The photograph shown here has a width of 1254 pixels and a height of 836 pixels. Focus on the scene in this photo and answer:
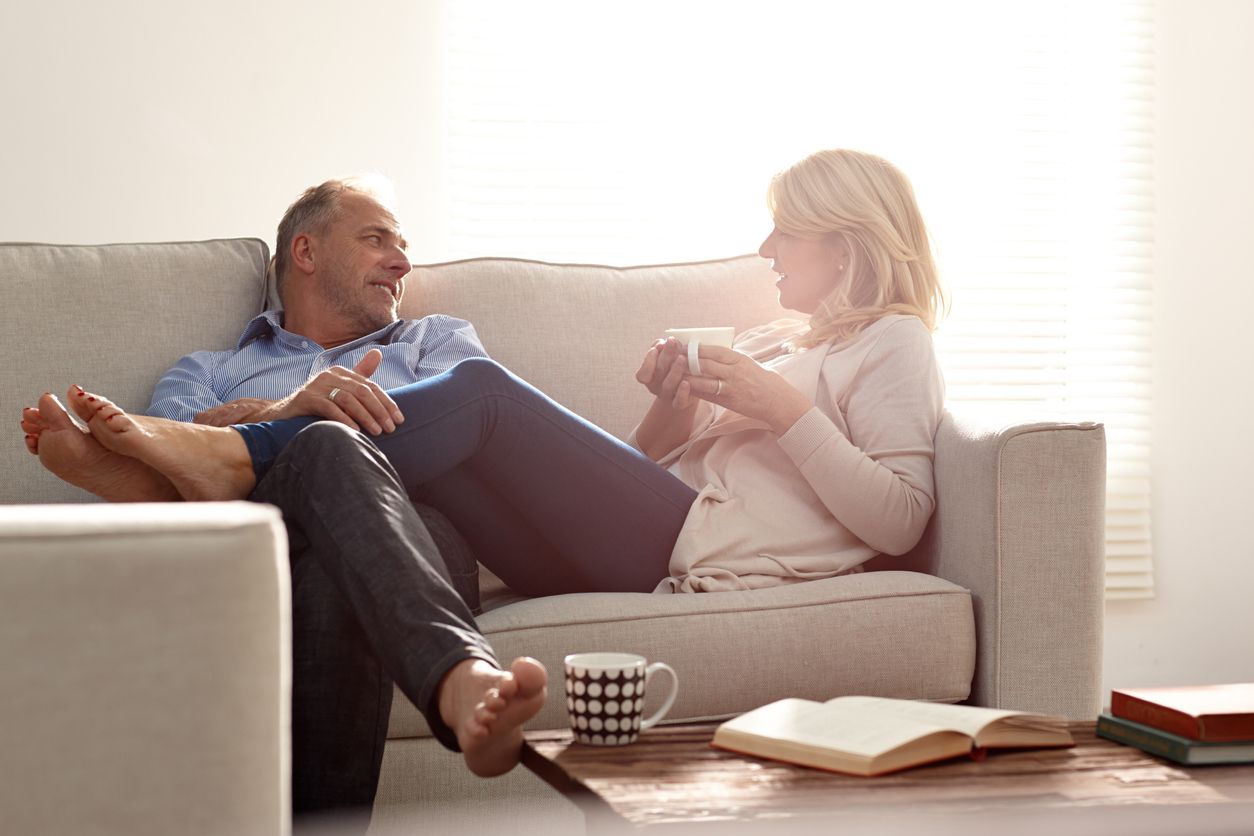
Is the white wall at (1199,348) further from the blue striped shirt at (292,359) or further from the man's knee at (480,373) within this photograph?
the man's knee at (480,373)

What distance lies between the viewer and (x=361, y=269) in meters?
2.24

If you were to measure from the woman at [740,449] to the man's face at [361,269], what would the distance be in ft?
1.95

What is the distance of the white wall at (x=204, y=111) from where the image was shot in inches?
110

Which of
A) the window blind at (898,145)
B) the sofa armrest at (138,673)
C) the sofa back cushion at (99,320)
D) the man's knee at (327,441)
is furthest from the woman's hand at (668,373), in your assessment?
the window blind at (898,145)

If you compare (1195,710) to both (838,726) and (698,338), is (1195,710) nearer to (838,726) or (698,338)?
(838,726)

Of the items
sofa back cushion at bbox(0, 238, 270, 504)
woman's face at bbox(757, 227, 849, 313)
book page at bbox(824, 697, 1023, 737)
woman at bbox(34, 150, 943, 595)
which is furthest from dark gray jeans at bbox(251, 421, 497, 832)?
woman's face at bbox(757, 227, 849, 313)

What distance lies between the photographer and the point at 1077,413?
3.31 m

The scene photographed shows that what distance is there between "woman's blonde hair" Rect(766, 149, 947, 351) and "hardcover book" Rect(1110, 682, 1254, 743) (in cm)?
94

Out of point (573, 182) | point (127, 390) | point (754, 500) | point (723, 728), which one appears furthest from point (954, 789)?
point (573, 182)

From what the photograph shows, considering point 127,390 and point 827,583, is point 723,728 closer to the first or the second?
point 827,583

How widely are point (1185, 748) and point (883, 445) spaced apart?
0.87m

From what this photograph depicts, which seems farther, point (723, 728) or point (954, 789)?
point (723, 728)

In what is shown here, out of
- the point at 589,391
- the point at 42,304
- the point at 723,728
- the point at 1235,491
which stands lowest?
the point at 1235,491

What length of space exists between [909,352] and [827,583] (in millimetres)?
388
